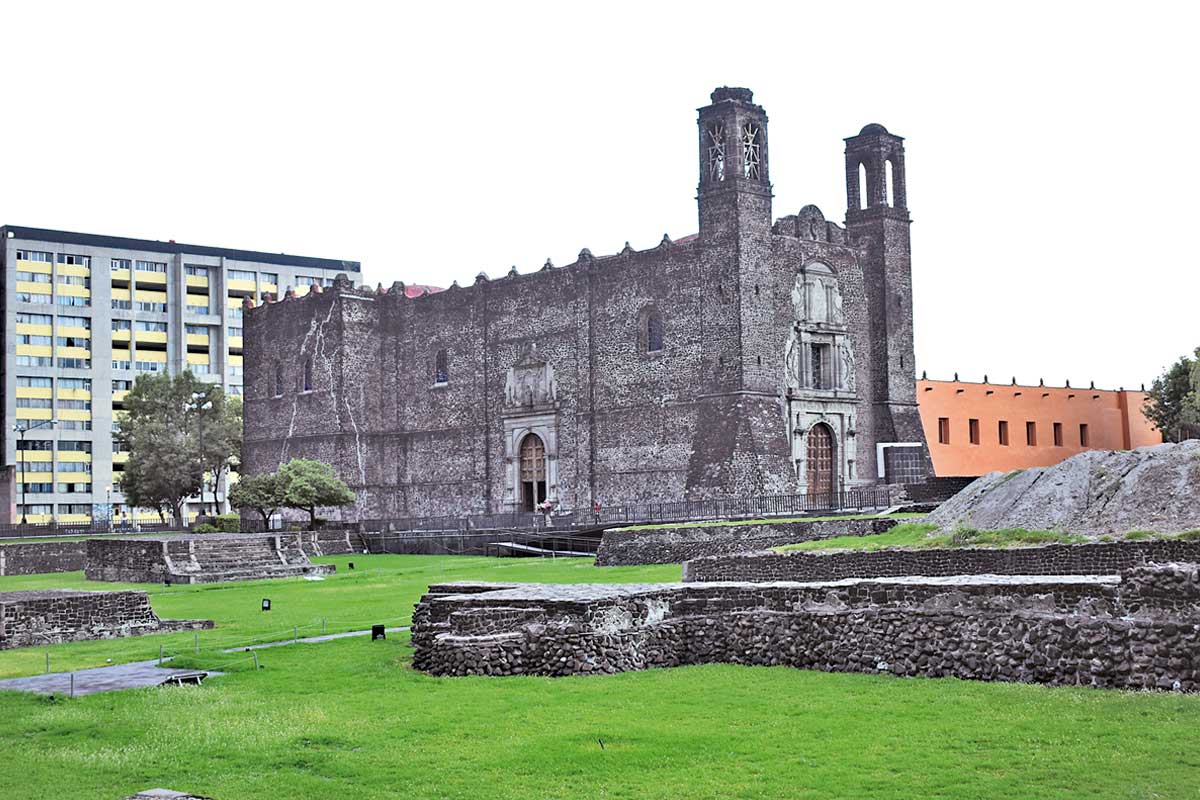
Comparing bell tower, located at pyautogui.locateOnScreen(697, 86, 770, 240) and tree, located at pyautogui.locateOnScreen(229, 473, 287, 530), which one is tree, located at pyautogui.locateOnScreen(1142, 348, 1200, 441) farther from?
tree, located at pyautogui.locateOnScreen(229, 473, 287, 530)

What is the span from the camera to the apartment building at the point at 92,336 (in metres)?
89.4

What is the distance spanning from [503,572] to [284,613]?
7.27m

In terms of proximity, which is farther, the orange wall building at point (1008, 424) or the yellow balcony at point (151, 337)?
the yellow balcony at point (151, 337)

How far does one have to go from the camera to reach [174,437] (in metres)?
68.4

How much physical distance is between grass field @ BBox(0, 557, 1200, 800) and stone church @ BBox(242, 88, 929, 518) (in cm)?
2837

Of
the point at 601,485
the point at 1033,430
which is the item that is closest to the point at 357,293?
the point at 601,485

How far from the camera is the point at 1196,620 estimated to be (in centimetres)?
1172

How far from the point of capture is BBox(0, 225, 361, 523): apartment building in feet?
293

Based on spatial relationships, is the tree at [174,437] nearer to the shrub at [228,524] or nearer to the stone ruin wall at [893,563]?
the shrub at [228,524]

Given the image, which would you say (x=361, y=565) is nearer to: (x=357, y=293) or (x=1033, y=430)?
(x=357, y=293)

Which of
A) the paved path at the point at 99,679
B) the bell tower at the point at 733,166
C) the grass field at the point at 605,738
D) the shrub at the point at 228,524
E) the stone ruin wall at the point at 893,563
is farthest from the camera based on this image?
the shrub at the point at 228,524

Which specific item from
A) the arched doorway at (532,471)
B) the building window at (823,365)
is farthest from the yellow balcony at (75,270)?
the building window at (823,365)

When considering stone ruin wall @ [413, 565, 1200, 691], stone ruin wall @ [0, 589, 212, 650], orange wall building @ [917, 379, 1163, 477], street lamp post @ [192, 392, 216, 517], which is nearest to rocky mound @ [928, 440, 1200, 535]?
stone ruin wall @ [413, 565, 1200, 691]

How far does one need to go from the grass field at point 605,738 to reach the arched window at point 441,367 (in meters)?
38.8
